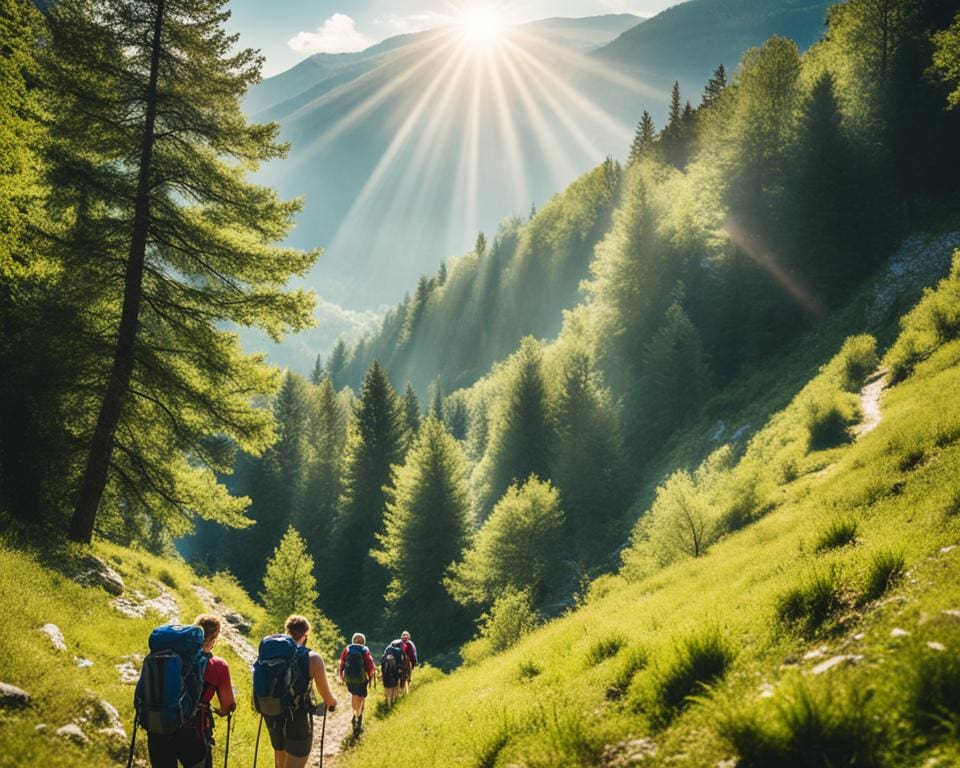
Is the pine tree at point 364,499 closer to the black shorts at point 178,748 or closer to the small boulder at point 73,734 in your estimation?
the small boulder at point 73,734

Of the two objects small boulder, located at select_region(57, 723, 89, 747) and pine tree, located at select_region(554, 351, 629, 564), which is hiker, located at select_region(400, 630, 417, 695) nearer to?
small boulder, located at select_region(57, 723, 89, 747)

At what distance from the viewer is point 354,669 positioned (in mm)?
12484

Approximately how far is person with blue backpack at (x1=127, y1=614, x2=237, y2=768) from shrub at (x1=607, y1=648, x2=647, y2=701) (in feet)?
16.9

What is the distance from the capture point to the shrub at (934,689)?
3748mm

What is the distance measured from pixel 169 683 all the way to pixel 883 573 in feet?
27.7

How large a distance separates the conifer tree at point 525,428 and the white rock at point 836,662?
123ft

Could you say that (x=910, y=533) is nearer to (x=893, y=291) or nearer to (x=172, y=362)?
(x=172, y=362)

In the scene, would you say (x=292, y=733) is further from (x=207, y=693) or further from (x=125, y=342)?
(x=125, y=342)

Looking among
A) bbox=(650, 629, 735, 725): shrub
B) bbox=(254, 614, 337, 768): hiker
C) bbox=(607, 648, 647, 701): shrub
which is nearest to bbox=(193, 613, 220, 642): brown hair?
bbox=(254, 614, 337, 768): hiker

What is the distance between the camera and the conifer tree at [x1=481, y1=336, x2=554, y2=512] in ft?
142

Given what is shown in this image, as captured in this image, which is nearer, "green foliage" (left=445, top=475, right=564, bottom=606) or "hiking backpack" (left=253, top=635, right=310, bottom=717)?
"hiking backpack" (left=253, top=635, right=310, bottom=717)

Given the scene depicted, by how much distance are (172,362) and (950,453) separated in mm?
18971

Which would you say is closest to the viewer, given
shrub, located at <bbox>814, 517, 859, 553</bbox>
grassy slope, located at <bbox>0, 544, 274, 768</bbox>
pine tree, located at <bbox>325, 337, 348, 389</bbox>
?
grassy slope, located at <bbox>0, 544, 274, 768</bbox>

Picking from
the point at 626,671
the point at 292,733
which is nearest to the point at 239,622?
the point at 292,733
